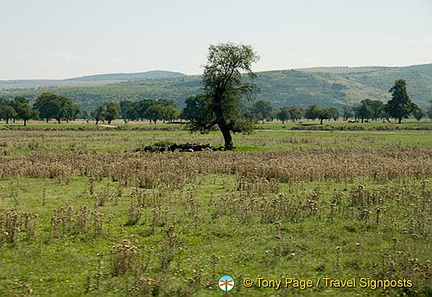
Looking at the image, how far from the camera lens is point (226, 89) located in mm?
48188

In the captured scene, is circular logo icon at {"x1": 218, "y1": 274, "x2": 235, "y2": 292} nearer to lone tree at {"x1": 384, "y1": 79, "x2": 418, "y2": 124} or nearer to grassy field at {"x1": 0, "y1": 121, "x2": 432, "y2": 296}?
grassy field at {"x1": 0, "y1": 121, "x2": 432, "y2": 296}

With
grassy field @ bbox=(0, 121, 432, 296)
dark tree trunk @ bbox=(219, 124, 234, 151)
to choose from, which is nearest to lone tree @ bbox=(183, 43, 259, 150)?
dark tree trunk @ bbox=(219, 124, 234, 151)

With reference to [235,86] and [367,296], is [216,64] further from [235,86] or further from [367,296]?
[367,296]

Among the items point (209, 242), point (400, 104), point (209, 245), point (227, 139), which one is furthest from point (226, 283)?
point (400, 104)

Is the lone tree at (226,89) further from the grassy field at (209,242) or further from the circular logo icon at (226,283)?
the circular logo icon at (226,283)

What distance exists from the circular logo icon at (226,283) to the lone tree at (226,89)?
35472 millimetres

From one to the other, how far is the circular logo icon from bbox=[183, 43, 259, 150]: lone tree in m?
35.5

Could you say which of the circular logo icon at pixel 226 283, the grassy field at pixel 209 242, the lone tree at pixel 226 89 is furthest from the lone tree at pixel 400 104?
the circular logo icon at pixel 226 283

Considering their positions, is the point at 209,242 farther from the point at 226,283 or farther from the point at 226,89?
the point at 226,89

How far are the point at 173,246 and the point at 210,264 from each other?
5.03 feet

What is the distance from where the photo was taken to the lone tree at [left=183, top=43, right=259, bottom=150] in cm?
4736

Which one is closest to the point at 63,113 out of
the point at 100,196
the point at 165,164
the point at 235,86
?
the point at 235,86

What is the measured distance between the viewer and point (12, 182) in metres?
24.0

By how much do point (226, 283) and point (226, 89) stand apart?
3849 cm
